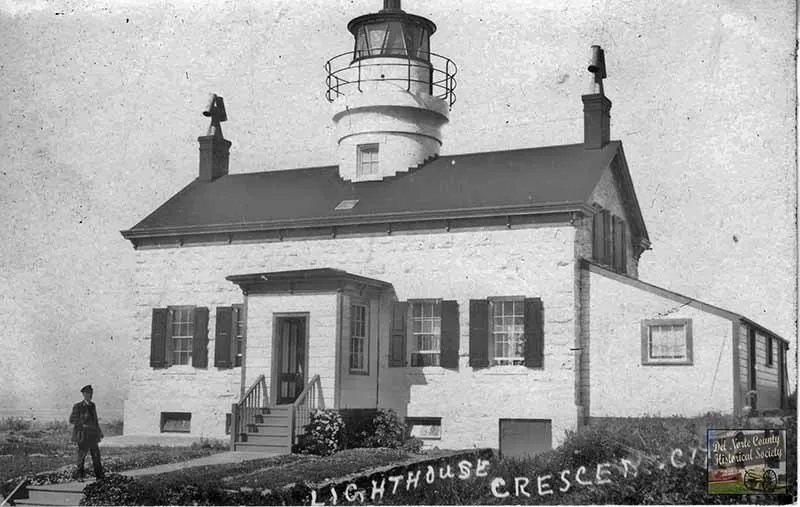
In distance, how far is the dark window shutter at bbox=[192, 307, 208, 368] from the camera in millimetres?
21828

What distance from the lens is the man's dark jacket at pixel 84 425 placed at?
48.5 ft

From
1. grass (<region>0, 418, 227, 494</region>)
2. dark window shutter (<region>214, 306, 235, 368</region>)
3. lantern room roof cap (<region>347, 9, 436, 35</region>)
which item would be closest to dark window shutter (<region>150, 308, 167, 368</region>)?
dark window shutter (<region>214, 306, 235, 368</region>)

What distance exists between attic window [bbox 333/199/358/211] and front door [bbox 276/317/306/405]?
9.12 ft

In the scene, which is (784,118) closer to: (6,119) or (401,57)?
(401,57)

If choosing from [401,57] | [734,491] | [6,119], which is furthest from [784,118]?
[6,119]

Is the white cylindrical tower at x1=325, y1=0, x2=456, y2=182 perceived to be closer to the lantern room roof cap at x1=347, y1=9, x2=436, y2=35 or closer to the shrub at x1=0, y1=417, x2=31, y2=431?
the lantern room roof cap at x1=347, y1=9, x2=436, y2=35

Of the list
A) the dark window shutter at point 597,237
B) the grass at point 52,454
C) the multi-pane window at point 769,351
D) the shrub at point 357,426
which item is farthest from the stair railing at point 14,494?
the multi-pane window at point 769,351

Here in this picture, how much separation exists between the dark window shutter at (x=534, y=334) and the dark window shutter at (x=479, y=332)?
0.84m

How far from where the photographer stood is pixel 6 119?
17484mm

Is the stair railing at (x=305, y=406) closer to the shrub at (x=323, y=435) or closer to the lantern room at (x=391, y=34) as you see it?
the shrub at (x=323, y=435)

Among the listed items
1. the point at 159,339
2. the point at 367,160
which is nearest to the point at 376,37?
the point at 367,160

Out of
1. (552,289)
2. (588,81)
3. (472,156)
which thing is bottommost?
(552,289)

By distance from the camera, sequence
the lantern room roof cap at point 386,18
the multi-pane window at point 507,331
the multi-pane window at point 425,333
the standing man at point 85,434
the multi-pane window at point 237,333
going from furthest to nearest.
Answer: the lantern room roof cap at point 386,18
the multi-pane window at point 237,333
the multi-pane window at point 425,333
the multi-pane window at point 507,331
the standing man at point 85,434

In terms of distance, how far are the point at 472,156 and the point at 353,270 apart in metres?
3.94
